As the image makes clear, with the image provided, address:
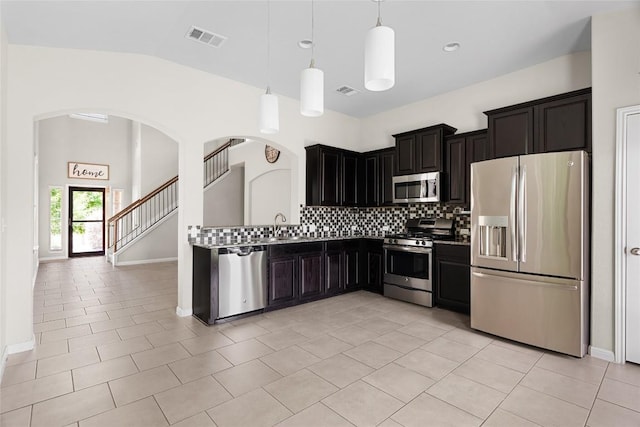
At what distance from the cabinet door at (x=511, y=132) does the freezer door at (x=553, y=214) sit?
1.92 ft

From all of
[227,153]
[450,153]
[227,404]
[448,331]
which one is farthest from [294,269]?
[227,153]

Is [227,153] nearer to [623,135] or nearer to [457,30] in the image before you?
[457,30]

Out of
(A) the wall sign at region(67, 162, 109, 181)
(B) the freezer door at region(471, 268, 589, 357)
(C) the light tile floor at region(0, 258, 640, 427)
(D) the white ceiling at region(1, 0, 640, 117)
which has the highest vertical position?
(D) the white ceiling at region(1, 0, 640, 117)

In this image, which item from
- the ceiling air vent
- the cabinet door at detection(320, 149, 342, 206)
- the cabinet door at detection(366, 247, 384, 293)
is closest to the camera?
the ceiling air vent

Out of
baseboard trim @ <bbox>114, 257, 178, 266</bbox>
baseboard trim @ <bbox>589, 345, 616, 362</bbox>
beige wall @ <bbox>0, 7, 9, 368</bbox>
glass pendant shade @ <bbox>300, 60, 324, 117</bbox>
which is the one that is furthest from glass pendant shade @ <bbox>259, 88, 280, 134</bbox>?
baseboard trim @ <bbox>114, 257, 178, 266</bbox>

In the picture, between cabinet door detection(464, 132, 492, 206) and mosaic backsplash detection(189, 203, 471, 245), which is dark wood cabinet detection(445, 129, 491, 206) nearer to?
cabinet door detection(464, 132, 492, 206)

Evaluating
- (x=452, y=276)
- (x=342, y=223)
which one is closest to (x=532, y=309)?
(x=452, y=276)

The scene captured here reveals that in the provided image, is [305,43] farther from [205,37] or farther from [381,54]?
[381,54]

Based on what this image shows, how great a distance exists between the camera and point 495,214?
3.41 m

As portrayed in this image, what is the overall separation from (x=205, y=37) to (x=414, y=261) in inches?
149

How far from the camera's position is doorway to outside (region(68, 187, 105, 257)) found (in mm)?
9391

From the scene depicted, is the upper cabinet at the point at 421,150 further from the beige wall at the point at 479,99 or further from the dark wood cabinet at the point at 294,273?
the dark wood cabinet at the point at 294,273

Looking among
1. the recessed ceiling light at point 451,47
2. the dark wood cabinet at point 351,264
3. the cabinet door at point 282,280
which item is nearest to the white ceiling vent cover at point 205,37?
the recessed ceiling light at point 451,47

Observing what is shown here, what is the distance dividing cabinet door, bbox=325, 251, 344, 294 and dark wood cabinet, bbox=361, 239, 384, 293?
0.51 metres
